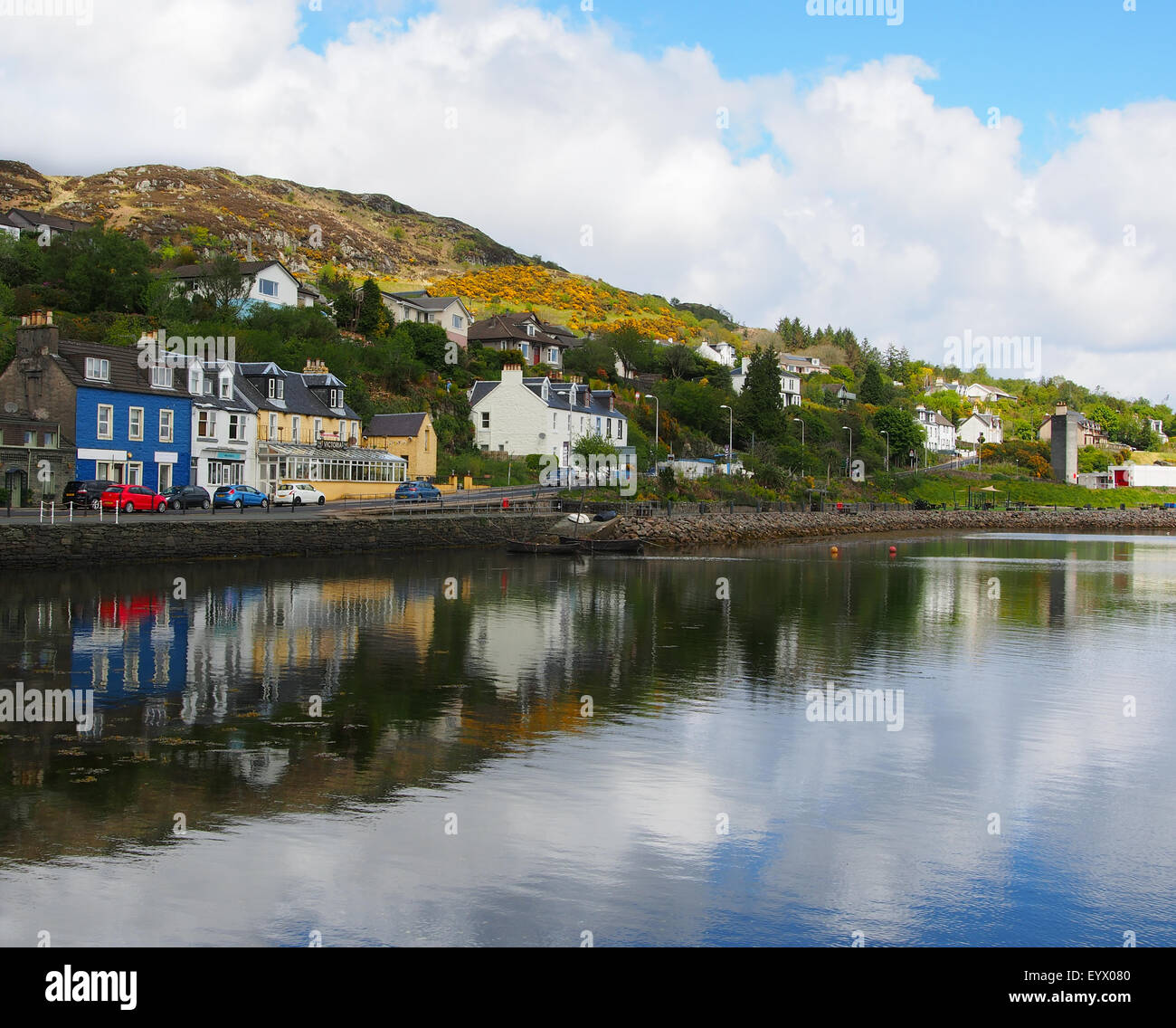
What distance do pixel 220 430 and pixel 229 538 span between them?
19.7m

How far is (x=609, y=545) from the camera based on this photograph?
66438 millimetres

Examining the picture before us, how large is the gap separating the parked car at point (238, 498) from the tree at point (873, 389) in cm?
13687

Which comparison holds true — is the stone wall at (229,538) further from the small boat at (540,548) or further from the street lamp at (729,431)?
the street lamp at (729,431)

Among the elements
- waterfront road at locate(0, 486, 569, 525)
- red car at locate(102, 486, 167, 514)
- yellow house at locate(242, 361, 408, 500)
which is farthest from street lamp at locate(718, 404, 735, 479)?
red car at locate(102, 486, 167, 514)

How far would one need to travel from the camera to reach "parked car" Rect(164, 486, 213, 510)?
189ft

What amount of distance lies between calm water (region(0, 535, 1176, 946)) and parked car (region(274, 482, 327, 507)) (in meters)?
32.1

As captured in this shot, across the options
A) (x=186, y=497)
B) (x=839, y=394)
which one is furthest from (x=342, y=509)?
(x=839, y=394)

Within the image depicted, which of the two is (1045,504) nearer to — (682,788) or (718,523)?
(718,523)

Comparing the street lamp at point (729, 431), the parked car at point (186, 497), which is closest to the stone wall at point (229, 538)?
the parked car at point (186, 497)

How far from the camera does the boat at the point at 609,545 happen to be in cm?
6544

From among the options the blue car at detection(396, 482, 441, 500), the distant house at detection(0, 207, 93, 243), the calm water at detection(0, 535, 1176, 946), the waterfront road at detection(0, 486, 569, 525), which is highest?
the distant house at detection(0, 207, 93, 243)

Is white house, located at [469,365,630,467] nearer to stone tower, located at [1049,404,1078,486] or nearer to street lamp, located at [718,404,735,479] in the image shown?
street lamp, located at [718,404,735,479]

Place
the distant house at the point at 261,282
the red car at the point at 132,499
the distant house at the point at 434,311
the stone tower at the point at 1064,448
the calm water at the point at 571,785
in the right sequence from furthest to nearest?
the stone tower at the point at 1064,448
the distant house at the point at 434,311
the distant house at the point at 261,282
the red car at the point at 132,499
the calm water at the point at 571,785
